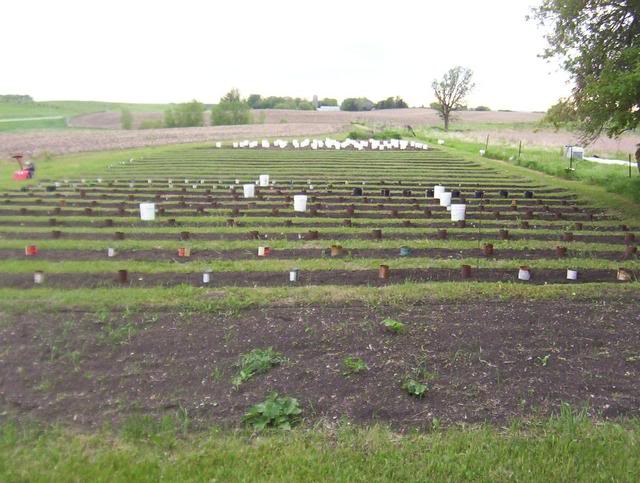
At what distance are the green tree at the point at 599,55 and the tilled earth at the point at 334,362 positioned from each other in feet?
20.2

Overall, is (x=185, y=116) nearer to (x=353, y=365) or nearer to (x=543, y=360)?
(x=353, y=365)

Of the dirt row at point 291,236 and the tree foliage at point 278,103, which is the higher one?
the tree foliage at point 278,103

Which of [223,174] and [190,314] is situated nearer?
[190,314]

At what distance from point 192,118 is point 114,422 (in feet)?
225

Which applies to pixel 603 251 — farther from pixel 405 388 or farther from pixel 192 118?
pixel 192 118

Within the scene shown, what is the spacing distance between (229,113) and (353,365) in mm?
70042

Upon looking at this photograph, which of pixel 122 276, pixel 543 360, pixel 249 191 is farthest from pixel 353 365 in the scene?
pixel 249 191

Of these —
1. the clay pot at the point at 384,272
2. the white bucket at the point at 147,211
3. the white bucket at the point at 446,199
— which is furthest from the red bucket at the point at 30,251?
the white bucket at the point at 446,199

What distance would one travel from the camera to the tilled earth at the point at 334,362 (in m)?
4.11

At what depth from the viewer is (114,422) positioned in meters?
3.94

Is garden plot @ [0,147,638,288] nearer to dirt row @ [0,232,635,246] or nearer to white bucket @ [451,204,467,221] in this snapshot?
dirt row @ [0,232,635,246]

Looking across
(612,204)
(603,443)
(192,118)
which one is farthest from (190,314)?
(192,118)

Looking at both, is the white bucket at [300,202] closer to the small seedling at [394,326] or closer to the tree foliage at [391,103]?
the small seedling at [394,326]

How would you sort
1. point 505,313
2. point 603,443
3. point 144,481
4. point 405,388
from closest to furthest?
point 144,481
point 603,443
point 405,388
point 505,313
